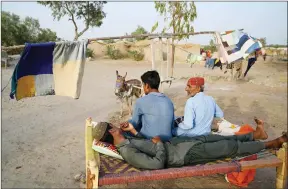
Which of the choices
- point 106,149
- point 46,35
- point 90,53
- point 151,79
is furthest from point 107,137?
point 46,35

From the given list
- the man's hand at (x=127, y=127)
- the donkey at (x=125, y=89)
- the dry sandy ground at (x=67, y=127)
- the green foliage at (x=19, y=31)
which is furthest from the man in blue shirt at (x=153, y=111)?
the green foliage at (x=19, y=31)

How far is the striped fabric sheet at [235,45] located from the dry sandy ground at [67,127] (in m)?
2.51

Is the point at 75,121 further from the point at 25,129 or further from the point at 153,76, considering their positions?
the point at 153,76

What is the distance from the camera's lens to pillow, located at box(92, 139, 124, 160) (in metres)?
3.40

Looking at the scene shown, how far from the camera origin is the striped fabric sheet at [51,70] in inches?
175

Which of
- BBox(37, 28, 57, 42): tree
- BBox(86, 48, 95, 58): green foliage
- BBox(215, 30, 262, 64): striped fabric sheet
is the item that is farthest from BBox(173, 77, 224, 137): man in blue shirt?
BBox(37, 28, 57, 42): tree

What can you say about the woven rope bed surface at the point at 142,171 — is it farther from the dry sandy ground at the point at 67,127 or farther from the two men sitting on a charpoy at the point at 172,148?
the dry sandy ground at the point at 67,127

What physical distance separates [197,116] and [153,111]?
2.57 ft

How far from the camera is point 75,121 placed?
26.2ft

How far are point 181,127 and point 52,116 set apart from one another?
5382 millimetres

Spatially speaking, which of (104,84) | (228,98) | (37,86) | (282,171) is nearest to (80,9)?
(104,84)

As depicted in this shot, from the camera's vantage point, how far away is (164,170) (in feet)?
10.7

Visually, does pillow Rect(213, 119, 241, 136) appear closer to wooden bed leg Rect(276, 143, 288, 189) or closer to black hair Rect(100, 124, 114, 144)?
wooden bed leg Rect(276, 143, 288, 189)

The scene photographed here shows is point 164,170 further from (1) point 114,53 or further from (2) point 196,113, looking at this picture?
(1) point 114,53
